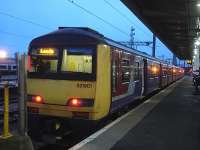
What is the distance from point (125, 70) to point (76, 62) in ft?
10.8

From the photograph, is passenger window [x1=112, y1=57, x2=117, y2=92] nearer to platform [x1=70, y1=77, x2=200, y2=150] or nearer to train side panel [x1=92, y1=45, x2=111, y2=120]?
train side panel [x1=92, y1=45, x2=111, y2=120]

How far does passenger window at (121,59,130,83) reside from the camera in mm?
14680

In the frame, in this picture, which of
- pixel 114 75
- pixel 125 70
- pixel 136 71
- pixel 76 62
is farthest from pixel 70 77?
pixel 136 71

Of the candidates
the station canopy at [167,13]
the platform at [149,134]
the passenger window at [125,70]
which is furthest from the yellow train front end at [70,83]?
the station canopy at [167,13]

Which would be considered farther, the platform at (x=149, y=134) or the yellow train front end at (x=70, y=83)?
the yellow train front end at (x=70, y=83)


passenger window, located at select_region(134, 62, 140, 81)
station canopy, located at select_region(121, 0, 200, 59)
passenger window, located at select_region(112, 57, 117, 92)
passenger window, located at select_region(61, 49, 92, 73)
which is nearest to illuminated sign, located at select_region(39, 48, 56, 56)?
passenger window, located at select_region(61, 49, 92, 73)

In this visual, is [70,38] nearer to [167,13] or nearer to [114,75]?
[114,75]

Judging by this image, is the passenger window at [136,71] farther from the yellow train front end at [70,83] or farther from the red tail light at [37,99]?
the red tail light at [37,99]

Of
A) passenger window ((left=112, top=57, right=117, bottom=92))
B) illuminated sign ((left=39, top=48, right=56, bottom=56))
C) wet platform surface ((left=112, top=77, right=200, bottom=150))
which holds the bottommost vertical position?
wet platform surface ((left=112, top=77, right=200, bottom=150))

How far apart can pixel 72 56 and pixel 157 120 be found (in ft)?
12.3

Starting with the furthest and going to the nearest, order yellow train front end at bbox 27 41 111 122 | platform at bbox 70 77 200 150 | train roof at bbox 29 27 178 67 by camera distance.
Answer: train roof at bbox 29 27 178 67, yellow train front end at bbox 27 41 111 122, platform at bbox 70 77 200 150

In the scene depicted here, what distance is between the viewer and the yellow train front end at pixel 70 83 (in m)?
11.7

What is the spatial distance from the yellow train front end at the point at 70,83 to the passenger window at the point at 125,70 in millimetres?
2251

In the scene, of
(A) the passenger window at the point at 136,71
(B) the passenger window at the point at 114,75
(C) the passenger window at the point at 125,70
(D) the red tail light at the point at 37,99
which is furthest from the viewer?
(A) the passenger window at the point at 136,71
